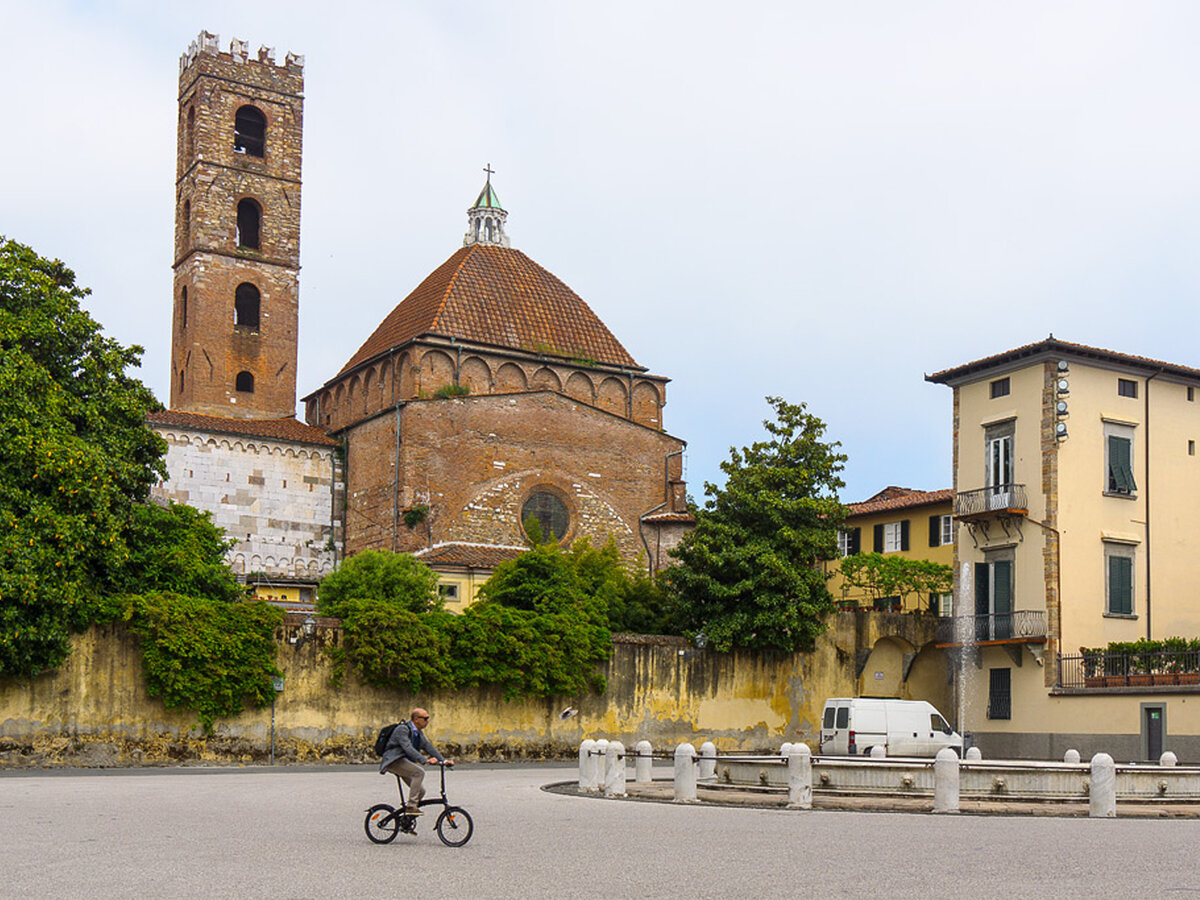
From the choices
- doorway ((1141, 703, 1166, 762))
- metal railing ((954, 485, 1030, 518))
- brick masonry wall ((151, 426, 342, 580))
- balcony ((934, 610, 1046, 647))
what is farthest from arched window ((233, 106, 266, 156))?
doorway ((1141, 703, 1166, 762))

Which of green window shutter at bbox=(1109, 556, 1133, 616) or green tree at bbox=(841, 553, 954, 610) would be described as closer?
green window shutter at bbox=(1109, 556, 1133, 616)

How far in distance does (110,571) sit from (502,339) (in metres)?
25.8

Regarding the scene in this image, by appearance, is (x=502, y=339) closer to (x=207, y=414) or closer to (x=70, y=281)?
(x=207, y=414)

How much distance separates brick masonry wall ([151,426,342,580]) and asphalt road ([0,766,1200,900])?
97.3 feet

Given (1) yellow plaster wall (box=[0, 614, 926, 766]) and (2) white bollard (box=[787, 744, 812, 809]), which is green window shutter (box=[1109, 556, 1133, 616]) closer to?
(1) yellow plaster wall (box=[0, 614, 926, 766])

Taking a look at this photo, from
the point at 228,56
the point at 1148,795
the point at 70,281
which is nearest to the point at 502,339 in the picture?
the point at 228,56

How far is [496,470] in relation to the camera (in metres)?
49.2

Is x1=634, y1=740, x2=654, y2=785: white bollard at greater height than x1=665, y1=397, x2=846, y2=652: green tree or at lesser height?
lesser

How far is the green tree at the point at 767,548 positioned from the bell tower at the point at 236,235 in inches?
910

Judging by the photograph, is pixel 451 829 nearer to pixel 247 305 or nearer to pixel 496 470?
pixel 496 470

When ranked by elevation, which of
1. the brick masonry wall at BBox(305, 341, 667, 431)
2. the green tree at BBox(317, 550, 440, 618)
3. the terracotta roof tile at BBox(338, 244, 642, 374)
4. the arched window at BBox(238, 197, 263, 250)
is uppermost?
the arched window at BBox(238, 197, 263, 250)

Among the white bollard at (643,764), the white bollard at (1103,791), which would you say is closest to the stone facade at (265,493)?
the white bollard at (643,764)

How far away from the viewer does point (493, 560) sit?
45594 millimetres

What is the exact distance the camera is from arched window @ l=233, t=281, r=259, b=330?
185ft
